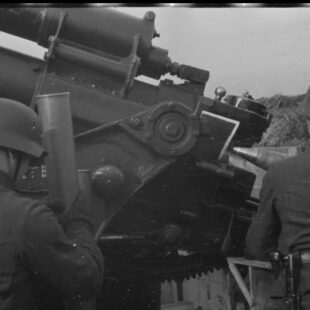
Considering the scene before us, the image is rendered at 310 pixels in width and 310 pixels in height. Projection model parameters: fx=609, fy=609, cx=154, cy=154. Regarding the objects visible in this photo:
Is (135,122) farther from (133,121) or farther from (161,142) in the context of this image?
(161,142)

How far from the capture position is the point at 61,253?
1.32 metres

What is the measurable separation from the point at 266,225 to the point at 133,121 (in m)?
0.53

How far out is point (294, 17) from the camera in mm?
1532

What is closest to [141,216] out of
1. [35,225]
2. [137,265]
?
[137,265]

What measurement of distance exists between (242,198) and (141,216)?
369 millimetres

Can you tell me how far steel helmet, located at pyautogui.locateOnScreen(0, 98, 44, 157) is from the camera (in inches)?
54.7

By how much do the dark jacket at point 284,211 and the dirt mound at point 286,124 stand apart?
0.41ft

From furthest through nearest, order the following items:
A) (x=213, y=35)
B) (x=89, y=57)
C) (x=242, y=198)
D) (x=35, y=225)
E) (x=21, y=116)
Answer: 1. (x=242, y=198)
2. (x=89, y=57)
3. (x=213, y=35)
4. (x=21, y=116)
5. (x=35, y=225)

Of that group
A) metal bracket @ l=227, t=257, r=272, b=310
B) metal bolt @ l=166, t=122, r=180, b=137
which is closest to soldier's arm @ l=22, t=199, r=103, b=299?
metal bolt @ l=166, t=122, r=180, b=137

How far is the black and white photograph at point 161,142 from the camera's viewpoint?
150cm

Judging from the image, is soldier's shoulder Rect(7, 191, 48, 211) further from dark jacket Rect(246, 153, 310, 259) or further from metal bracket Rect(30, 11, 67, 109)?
dark jacket Rect(246, 153, 310, 259)

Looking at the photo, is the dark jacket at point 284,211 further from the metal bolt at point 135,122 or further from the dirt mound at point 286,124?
the metal bolt at point 135,122

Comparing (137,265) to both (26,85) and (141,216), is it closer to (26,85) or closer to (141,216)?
(141,216)

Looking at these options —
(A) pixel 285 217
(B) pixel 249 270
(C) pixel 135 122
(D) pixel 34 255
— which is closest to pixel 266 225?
(A) pixel 285 217
